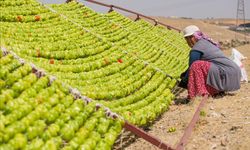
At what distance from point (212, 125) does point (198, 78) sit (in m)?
A: 1.79

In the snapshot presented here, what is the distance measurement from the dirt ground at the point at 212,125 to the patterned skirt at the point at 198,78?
0.78ft

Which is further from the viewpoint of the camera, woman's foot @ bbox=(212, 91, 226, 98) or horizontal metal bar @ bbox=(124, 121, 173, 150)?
woman's foot @ bbox=(212, 91, 226, 98)

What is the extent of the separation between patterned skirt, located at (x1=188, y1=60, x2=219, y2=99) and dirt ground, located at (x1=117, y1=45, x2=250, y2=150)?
239 millimetres

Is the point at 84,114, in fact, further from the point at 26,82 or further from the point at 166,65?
the point at 166,65

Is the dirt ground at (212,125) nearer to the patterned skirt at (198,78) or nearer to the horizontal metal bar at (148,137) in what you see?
the patterned skirt at (198,78)

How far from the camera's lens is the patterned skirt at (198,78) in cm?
845

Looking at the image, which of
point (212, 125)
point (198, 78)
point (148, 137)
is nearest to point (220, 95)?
point (198, 78)

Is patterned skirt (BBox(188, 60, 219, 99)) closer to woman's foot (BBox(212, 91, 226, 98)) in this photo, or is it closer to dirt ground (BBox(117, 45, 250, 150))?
dirt ground (BBox(117, 45, 250, 150))

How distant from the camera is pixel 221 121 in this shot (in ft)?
22.9

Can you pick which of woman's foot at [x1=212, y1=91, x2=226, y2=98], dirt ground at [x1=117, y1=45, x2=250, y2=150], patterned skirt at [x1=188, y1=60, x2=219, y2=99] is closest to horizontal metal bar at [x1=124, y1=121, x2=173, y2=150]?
dirt ground at [x1=117, y1=45, x2=250, y2=150]

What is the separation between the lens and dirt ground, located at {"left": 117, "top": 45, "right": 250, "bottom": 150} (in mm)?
5921

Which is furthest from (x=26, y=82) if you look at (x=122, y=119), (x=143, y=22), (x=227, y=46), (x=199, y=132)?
(x=227, y=46)

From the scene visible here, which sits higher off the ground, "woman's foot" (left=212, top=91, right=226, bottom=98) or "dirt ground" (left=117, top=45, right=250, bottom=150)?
"dirt ground" (left=117, top=45, right=250, bottom=150)

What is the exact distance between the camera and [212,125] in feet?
22.5
